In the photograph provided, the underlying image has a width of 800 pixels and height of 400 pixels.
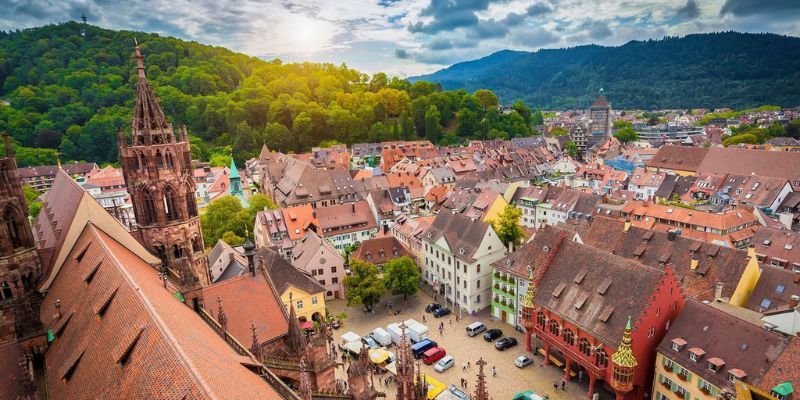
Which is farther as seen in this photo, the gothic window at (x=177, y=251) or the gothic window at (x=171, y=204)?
the gothic window at (x=177, y=251)

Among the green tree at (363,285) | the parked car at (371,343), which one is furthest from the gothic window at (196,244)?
the green tree at (363,285)

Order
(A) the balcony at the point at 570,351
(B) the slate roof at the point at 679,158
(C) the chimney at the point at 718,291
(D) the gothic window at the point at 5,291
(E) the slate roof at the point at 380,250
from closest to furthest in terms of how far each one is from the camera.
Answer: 1. (D) the gothic window at the point at 5,291
2. (A) the balcony at the point at 570,351
3. (C) the chimney at the point at 718,291
4. (E) the slate roof at the point at 380,250
5. (B) the slate roof at the point at 679,158

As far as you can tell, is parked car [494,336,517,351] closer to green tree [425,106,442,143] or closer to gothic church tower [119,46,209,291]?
gothic church tower [119,46,209,291]

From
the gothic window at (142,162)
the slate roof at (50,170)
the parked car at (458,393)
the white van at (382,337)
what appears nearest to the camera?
the gothic window at (142,162)

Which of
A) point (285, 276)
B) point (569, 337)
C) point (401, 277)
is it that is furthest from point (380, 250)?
point (569, 337)

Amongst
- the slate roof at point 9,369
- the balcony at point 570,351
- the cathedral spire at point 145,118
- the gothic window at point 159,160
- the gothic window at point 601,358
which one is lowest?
the balcony at point 570,351

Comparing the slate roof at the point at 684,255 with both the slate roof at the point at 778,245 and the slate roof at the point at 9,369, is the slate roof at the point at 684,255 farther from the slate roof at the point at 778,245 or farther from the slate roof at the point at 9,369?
the slate roof at the point at 9,369

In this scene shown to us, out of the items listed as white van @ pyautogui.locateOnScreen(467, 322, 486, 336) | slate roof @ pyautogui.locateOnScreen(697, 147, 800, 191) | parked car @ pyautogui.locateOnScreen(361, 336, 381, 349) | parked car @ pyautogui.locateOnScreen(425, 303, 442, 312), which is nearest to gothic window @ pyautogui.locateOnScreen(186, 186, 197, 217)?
parked car @ pyautogui.locateOnScreen(361, 336, 381, 349)
